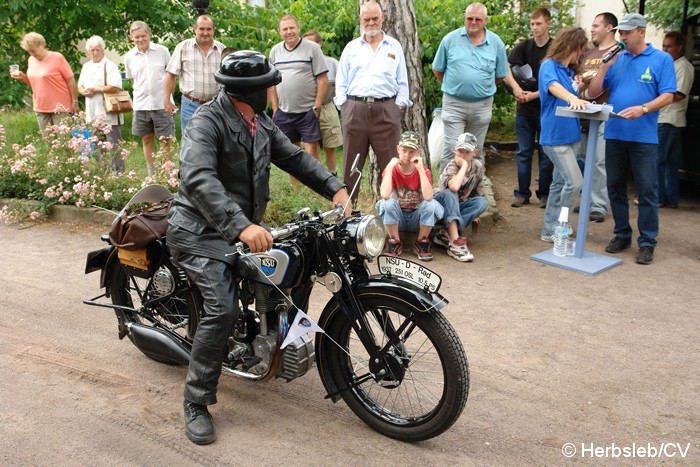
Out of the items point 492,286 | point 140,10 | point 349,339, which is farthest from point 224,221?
point 140,10

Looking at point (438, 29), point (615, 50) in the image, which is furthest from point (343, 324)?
point (438, 29)

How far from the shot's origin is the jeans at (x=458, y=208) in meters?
6.79

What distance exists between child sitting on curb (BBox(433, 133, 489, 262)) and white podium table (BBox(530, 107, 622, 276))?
27.3 inches

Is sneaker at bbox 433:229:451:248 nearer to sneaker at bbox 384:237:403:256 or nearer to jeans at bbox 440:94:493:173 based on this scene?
sneaker at bbox 384:237:403:256

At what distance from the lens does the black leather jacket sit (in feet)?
11.6

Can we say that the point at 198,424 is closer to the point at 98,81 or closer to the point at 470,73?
the point at 470,73

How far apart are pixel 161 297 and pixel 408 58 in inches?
192

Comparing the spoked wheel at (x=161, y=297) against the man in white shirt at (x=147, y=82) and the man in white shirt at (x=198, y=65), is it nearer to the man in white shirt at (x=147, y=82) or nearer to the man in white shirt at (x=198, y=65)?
the man in white shirt at (x=198, y=65)

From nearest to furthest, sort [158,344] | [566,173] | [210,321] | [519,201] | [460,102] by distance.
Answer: [210,321] < [158,344] < [566,173] < [460,102] < [519,201]

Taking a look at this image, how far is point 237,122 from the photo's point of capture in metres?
3.77

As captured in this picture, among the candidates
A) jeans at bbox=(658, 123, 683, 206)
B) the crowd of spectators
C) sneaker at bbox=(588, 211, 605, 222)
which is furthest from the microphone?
jeans at bbox=(658, 123, 683, 206)

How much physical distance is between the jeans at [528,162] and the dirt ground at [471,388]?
2.30 m

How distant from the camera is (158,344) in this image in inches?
171

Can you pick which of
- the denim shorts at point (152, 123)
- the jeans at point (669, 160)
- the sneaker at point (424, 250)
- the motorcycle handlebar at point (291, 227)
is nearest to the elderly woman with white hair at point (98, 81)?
the denim shorts at point (152, 123)
